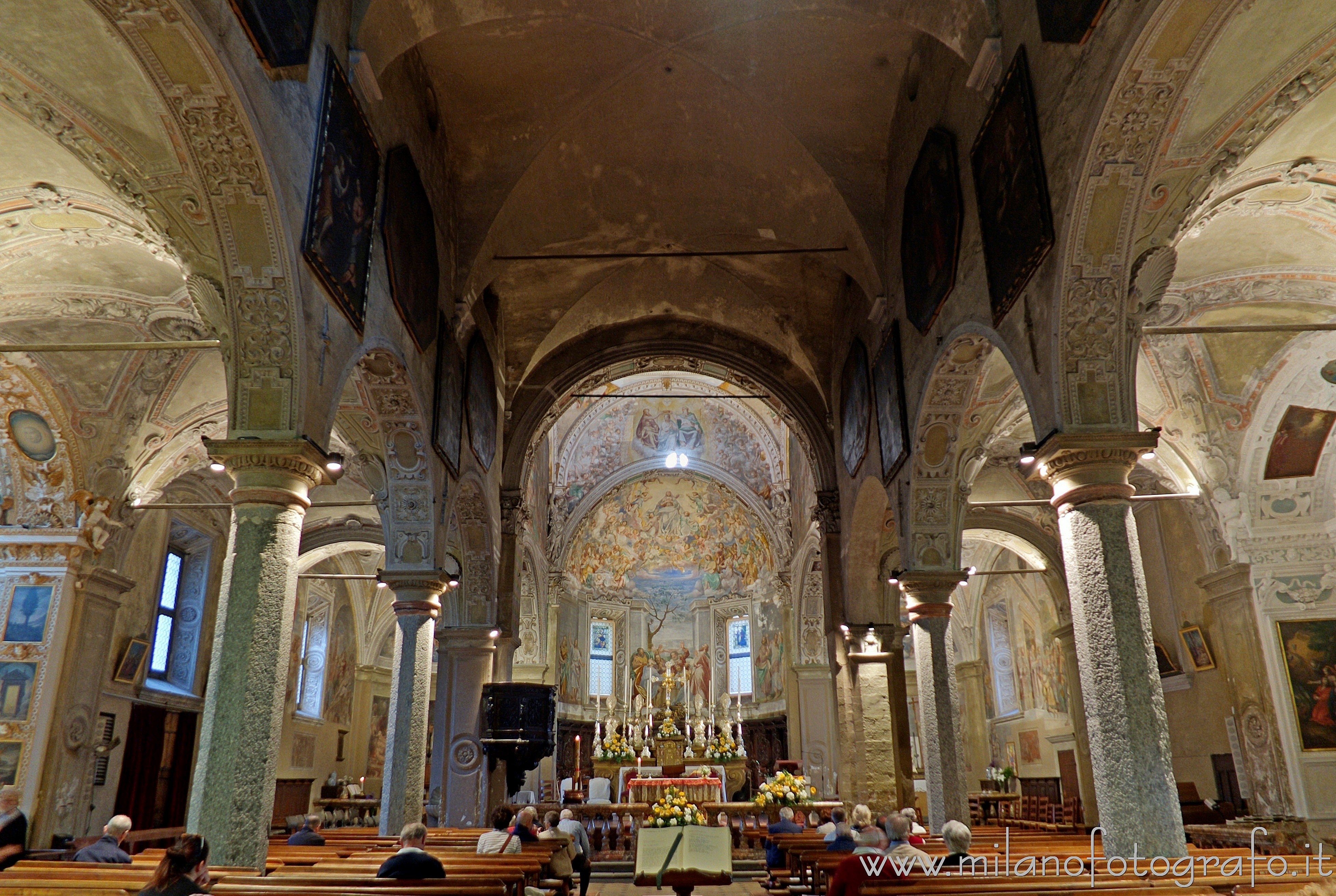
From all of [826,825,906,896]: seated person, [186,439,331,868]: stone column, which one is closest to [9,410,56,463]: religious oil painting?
[186,439,331,868]: stone column

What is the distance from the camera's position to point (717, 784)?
17.5 meters

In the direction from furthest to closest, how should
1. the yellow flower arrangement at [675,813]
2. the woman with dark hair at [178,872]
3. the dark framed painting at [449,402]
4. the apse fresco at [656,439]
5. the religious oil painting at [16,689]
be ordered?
the apse fresco at [656,439] → the religious oil painting at [16,689] → the dark framed painting at [449,402] → the yellow flower arrangement at [675,813] → the woman with dark hair at [178,872]

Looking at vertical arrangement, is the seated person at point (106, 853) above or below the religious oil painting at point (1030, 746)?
below

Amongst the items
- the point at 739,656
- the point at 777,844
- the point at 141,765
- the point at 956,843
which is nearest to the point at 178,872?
the point at 956,843

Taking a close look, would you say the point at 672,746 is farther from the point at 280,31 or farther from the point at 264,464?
the point at 280,31

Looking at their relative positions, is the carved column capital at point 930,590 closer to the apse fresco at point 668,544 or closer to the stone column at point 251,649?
the stone column at point 251,649

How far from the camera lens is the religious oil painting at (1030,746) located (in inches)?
907

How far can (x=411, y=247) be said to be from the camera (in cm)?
1069

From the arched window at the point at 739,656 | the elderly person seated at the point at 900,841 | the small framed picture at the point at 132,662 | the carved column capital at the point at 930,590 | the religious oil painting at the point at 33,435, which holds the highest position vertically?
the religious oil painting at the point at 33,435

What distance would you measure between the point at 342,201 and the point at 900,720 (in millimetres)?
12725

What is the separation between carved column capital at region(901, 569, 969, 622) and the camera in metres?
12.1

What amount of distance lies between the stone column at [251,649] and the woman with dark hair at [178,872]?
233 centimetres

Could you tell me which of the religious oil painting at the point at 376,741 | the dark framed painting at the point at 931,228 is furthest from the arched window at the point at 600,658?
the dark framed painting at the point at 931,228

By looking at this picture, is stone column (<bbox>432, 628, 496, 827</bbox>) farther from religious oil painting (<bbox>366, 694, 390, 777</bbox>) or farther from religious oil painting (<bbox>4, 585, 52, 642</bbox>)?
religious oil painting (<bbox>366, 694, 390, 777</bbox>)
